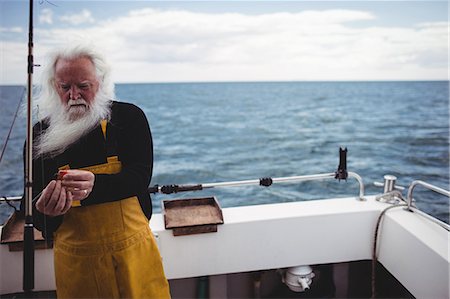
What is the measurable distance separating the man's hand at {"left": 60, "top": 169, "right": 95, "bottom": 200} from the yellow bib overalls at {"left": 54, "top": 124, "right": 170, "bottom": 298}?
97 millimetres

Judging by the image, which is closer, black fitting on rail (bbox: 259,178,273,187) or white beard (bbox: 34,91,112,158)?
white beard (bbox: 34,91,112,158)

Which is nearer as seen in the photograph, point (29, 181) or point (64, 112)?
point (29, 181)

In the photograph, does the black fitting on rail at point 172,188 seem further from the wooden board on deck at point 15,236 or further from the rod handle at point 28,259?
the rod handle at point 28,259

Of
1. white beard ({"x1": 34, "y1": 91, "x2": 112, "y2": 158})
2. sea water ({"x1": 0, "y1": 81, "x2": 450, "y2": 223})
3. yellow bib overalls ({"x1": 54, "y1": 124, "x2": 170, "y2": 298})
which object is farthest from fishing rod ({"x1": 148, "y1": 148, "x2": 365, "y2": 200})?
sea water ({"x1": 0, "y1": 81, "x2": 450, "y2": 223})

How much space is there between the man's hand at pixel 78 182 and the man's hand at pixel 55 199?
0.01 meters

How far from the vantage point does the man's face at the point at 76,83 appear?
1.10 metres

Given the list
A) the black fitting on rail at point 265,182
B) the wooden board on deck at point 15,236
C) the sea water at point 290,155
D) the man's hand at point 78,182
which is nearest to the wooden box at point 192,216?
the black fitting on rail at point 265,182

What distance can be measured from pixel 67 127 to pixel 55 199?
237mm

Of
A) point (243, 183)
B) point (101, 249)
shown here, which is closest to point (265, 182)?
point (243, 183)

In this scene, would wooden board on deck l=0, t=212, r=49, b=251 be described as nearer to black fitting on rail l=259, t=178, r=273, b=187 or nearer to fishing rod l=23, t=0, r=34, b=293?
fishing rod l=23, t=0, r=34, b=293

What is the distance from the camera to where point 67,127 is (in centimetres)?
113

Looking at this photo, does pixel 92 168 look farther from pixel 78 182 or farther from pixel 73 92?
pixel 73 92

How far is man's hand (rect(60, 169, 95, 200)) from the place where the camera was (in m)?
1.01

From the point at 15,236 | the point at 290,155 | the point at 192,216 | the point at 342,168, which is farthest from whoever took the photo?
the point at 290,155
